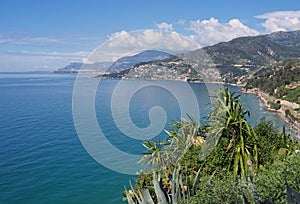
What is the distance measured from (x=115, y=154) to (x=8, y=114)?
25.6 meters

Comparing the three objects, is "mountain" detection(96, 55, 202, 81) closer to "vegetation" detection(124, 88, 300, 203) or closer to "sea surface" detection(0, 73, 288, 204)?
"sea surface" detection(0, 73, 288, 204)

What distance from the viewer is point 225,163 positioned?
8633 millimetres

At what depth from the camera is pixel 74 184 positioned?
2139 centimetres

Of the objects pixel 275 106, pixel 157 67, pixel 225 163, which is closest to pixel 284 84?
pixel 275 106

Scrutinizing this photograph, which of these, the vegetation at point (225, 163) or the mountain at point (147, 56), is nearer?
the vegetation at point (225, 163)

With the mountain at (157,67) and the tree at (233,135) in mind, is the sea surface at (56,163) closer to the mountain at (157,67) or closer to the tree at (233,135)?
the mountain at (157,67)

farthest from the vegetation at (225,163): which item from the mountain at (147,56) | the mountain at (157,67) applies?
the mountain at (157,67)

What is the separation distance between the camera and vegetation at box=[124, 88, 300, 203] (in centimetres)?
536

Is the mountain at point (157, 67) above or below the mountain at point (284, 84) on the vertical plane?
above

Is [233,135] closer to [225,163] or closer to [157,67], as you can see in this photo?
[225,163]

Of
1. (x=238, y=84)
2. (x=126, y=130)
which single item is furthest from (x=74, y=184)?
(x=238, y=84)

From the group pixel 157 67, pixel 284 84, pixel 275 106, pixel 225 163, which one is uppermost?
pixel 157 67

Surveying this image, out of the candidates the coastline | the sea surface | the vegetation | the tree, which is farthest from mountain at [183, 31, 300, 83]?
the tree

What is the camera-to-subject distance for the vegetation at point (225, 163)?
5.36m
